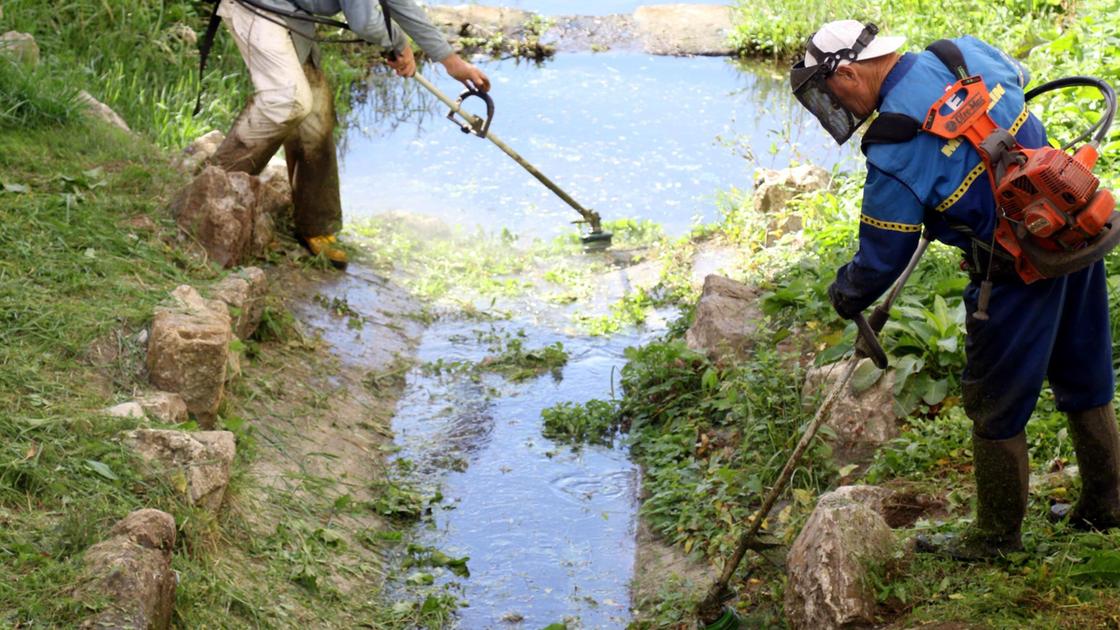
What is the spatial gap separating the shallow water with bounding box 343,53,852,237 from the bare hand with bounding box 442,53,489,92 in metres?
1.95

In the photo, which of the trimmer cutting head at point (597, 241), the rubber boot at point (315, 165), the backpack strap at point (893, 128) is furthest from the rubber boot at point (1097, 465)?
the trimmer cutting head at point (597, 241)

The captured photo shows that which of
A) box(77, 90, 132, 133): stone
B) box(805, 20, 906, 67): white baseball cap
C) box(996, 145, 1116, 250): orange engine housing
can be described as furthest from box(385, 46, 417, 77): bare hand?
box(996, 145, 1116, 250): orange engine housing

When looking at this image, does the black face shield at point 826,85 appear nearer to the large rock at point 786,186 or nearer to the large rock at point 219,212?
the large rock at point 219,212

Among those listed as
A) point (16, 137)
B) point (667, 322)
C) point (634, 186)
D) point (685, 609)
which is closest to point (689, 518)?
point (685, 609)

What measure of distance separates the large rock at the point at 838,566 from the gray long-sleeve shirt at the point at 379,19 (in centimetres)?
397

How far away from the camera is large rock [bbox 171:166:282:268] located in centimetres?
635

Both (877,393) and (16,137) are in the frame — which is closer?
(877,393)

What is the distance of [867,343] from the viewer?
3.91 meters

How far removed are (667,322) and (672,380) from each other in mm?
944

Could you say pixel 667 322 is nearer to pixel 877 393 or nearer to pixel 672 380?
pixel 672 380

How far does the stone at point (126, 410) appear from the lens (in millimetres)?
4523

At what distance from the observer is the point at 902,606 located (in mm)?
3902

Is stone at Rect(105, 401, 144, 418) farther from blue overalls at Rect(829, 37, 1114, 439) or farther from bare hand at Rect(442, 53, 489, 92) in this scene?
bare hand at Rect(442, 53, 489, 92)

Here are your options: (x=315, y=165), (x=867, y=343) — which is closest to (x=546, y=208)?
(x=315, y=165)
